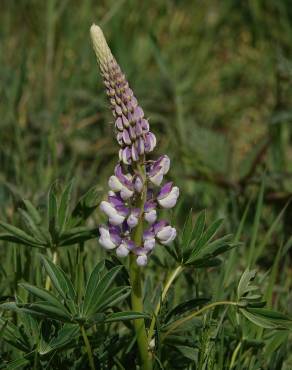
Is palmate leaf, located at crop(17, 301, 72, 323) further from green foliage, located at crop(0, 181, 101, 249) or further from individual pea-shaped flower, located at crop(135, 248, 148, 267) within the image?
green foliage, located at crop(0, 181, 101, 249)

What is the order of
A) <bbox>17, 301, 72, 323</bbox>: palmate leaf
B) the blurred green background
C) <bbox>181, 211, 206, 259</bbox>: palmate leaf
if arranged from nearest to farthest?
1. <bbox>17, 301, 72, 323</bbox>: palmate leaf
2. <bbox>181, 211, 206, 259</bbox>: palmate leaf
3. the blurred green background

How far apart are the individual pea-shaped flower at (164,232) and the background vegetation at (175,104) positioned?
669mm

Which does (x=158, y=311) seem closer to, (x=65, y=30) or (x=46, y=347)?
(x=46, y=347)

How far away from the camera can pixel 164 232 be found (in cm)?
179

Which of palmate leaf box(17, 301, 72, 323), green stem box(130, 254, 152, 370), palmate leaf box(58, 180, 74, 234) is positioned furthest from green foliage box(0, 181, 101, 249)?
palmate leaf box(17, 301, 72, 323)

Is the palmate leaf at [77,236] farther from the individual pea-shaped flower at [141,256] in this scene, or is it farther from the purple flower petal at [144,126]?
the purple flower petal at [144,126]

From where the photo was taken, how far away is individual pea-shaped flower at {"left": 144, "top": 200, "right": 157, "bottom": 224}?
1.77m

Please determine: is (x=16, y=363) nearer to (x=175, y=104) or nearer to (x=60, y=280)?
(x=60, y=280)

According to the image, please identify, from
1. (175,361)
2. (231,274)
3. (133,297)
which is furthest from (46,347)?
(231,274)

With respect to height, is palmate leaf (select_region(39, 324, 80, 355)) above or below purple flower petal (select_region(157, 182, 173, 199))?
below

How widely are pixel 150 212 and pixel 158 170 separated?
0.34 feet

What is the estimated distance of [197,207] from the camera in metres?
3.24

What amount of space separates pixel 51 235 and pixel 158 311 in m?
0.38

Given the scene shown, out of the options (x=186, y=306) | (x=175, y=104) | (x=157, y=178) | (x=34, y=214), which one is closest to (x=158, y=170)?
(x=157, y=178)
